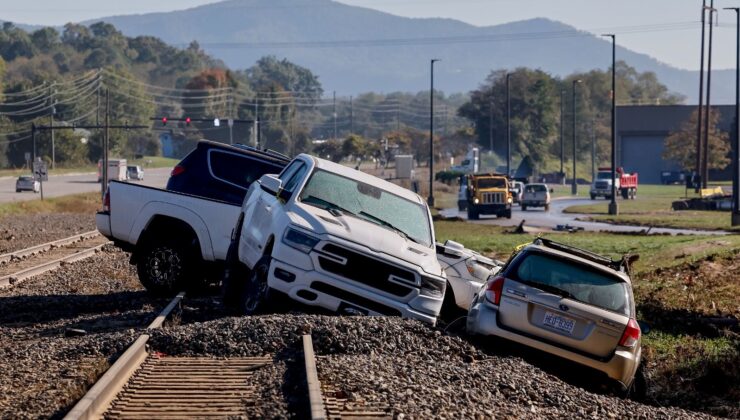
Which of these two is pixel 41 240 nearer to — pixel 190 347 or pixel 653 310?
pixel 653 310

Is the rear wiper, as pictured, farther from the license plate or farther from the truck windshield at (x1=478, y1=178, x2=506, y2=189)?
the truck windshield at (x1=478, y1=178, x2=506, y2=189)

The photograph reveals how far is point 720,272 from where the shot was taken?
84.4 feet

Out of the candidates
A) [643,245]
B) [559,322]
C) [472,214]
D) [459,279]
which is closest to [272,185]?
[459,279]

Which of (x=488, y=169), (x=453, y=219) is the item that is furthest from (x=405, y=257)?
(x=488, y=169)

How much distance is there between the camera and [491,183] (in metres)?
68.4

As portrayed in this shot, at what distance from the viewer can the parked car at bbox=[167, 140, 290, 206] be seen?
19922mm

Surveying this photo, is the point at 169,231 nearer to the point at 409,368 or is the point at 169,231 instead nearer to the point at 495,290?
the point at 495,290

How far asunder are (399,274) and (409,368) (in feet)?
9.20

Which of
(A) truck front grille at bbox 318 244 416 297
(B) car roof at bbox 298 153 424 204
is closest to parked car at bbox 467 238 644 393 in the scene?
(A) truck front grille at bbox 318 244 416 297

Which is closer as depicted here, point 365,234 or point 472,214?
point 365,234

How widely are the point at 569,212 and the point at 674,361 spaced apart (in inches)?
2289

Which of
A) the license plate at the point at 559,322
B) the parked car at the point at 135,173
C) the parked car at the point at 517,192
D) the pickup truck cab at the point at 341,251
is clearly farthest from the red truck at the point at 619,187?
the license plate at the point at 559,322

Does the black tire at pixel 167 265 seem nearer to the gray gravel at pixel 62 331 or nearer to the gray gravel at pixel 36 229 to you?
the gray gravel at pixel 62 331

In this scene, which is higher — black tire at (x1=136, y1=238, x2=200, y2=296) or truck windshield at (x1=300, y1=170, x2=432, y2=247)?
truck windshield at (x1=300, y1=170, x2=432, y2=247)
